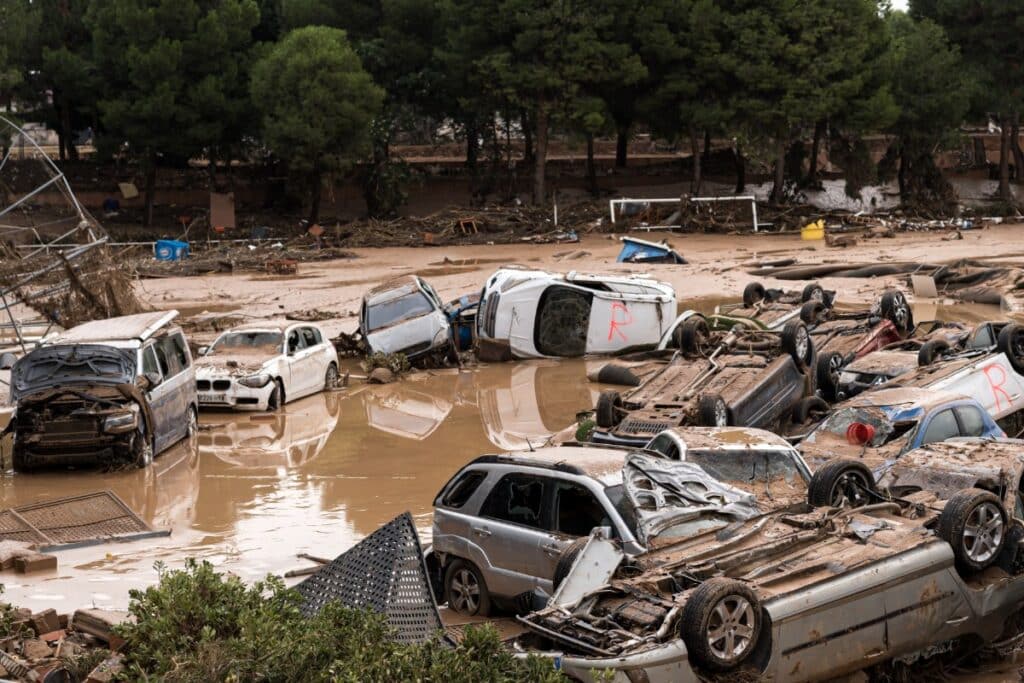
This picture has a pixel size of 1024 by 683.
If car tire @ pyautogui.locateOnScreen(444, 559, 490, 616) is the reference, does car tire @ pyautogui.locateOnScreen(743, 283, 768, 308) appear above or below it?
above

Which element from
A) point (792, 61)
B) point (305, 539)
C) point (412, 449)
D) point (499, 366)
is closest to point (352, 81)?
point (792, 61)

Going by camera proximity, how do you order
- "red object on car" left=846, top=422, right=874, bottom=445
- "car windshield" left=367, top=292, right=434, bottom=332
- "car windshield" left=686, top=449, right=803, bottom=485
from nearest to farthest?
"car windshield" left=686, top=449, right=803, bottom=485, "red object on car" left=846, top=422, right=874, bottom=445, "car windshield" left=367, top=292, right=434, bottom=332

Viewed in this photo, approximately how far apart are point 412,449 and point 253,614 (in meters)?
10.4

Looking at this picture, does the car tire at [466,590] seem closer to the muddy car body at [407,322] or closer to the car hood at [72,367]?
the car hood at [72,367]

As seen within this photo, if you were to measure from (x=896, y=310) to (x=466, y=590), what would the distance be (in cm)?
1124

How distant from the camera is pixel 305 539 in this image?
13844 millimetres

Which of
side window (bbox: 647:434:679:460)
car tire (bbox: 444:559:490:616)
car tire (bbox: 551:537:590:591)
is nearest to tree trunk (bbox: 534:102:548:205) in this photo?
side window (bbox: 647:434:679:460)

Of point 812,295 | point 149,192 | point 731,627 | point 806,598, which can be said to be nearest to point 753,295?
point 812,295

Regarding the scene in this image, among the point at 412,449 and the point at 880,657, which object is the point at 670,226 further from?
the point at 880,657

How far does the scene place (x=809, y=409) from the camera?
16016mm

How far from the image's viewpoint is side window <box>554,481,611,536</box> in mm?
9805

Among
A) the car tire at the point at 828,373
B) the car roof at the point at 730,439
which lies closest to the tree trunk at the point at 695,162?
the car tire at the point at 828,373

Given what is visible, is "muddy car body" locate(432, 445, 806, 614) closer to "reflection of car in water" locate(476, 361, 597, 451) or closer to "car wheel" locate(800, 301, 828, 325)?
"reflection of car in water" locate(476, 361, 597, 451)

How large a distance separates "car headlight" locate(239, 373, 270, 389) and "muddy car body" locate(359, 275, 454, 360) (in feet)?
12.8
